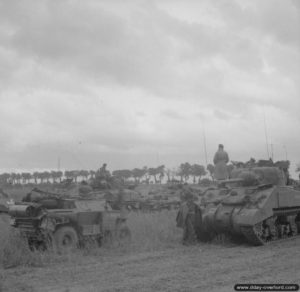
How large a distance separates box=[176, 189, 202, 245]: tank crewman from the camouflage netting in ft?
6.28

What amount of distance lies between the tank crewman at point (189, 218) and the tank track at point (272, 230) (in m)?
1.54

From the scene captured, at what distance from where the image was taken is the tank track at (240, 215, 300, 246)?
12.7 meters

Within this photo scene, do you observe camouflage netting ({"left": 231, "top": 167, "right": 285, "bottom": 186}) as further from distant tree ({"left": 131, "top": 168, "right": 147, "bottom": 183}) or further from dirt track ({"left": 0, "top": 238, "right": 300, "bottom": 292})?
distant tree ({"left": 131, "top": 168, "right": 147, "bottom": 183})

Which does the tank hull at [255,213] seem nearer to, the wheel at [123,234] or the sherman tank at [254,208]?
the sherman tank at [254,208]

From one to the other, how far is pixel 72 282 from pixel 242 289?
290 centimetres

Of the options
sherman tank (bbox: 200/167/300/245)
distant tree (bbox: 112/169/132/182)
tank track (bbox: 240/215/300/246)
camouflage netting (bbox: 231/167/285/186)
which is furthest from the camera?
distant tree (bbox: 112/169/132/182)

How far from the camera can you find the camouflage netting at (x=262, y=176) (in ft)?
48.7

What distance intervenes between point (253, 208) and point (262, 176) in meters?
2.36

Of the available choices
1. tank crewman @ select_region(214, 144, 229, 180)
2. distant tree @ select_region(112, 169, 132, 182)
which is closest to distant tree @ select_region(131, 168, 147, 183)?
distant tree @ select_region(112, 169, 132, 182)

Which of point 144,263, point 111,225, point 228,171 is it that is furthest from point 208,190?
point 144,263

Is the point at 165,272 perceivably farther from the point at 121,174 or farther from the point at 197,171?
the point at 197,171

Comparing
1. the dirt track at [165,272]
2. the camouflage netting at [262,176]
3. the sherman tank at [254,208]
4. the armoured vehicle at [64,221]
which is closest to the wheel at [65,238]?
the armoured vehicle at [64,221]

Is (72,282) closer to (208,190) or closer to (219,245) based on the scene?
(219,245)

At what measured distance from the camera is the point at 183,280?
324 inches
